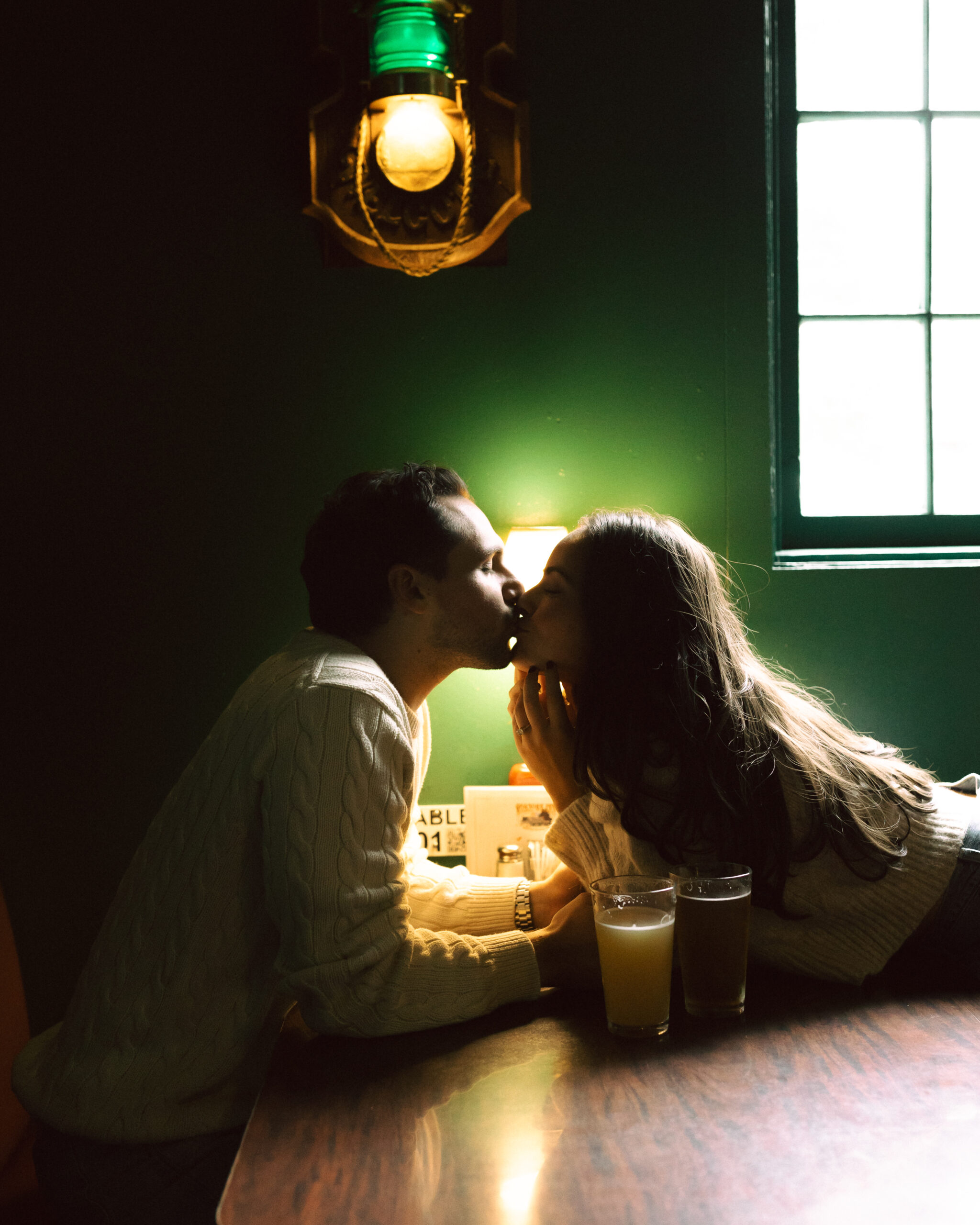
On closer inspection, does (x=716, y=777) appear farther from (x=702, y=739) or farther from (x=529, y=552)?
(x=529, y=552)

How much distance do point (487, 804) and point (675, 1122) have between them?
41.7 inches

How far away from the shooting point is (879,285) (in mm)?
2107

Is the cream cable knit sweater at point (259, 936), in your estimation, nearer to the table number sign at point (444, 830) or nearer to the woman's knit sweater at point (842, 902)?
the woman's knit sweater at point (842, 902)

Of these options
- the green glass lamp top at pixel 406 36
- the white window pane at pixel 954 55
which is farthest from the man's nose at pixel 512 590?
the white window pane at pixel 954 55

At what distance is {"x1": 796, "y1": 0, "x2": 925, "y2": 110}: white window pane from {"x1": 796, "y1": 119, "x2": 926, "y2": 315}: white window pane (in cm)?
5

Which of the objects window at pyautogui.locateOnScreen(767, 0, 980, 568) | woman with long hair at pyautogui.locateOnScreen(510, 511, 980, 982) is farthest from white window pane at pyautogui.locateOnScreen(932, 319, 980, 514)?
woman with long hair at pyautogui.locateOnScreen(510, 511, 980, 982)

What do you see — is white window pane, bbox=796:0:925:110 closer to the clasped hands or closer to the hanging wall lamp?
the hanging wall lamp

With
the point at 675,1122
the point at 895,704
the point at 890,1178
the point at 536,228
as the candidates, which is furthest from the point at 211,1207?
the point at 536,228

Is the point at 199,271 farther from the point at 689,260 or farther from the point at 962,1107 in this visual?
the point at 962,1107

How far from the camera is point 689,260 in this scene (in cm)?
199

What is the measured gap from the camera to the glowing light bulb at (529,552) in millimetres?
1765

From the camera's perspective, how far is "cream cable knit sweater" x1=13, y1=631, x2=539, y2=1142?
108cm

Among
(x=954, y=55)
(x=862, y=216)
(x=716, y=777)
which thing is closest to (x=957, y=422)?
(x=862, y=216)

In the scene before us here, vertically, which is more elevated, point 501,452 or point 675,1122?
point 501,452
